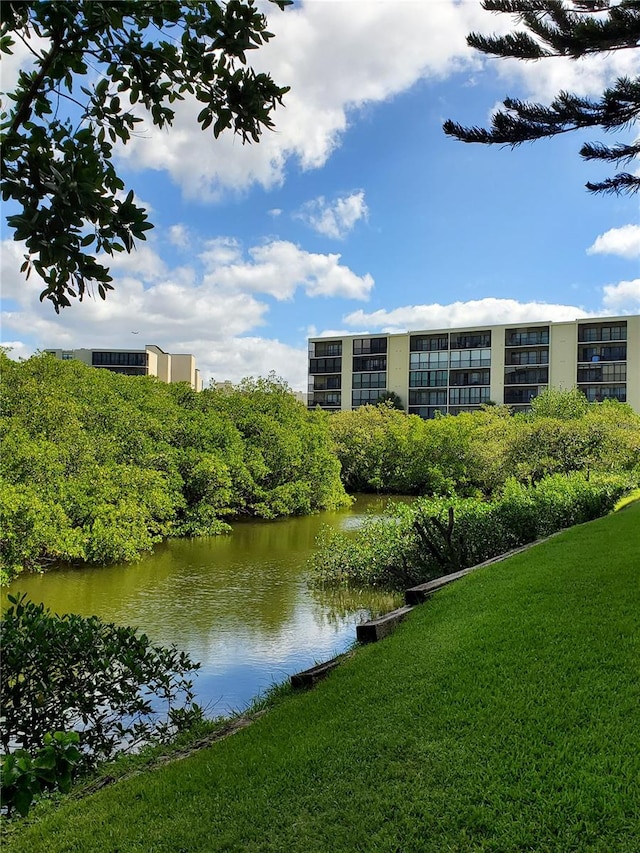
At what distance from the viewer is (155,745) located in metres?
5.18

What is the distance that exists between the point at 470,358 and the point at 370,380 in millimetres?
8930

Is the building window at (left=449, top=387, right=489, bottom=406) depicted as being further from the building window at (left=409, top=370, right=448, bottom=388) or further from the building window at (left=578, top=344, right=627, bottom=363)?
the building window at (left=578, top=344, right=627, bottom=363)

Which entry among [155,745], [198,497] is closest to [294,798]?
[155,745]

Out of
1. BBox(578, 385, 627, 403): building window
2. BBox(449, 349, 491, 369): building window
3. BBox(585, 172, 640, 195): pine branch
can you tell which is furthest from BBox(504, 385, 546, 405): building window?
BBox(585, 172, 640, 195): pine branch

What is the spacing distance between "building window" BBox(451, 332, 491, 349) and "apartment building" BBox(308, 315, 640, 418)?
78 millimetres

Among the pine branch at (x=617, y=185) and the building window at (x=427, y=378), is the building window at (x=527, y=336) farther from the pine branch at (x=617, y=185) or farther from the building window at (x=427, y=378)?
the pine branch at (x=617, y=185)

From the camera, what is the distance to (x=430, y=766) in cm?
310

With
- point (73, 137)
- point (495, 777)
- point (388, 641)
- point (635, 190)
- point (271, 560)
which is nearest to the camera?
point (73, 137)

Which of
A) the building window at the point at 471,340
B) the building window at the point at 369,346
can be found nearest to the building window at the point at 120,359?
the building window at the point at 369,346

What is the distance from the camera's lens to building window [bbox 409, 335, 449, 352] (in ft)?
169

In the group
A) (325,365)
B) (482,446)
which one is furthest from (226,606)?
(325,365)

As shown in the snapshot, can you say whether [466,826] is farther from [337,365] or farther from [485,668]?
[337,365]

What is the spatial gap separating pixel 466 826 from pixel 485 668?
169 centimetres

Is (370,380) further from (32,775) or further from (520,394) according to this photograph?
(32,775)
